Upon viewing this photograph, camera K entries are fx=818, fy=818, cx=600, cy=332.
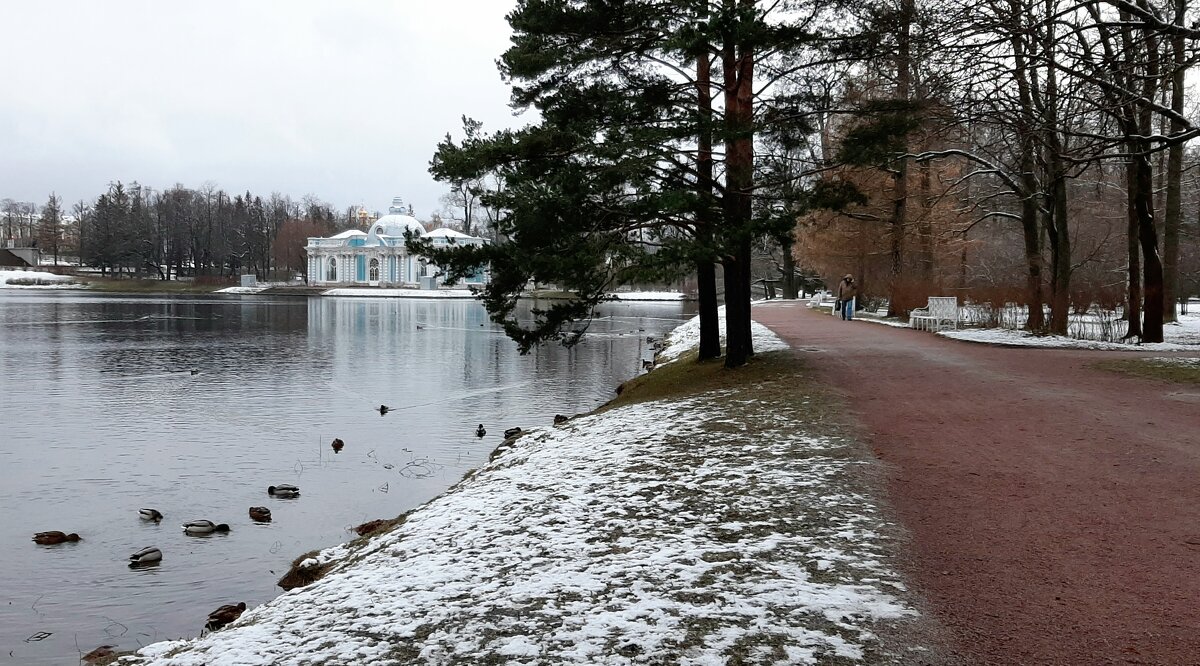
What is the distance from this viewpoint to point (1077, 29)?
402 inches

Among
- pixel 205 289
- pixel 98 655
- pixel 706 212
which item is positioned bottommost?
pixel 98 655

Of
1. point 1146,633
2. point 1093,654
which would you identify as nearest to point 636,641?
point 1093,654

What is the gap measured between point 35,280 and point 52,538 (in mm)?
102764

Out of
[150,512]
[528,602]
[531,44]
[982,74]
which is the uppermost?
[531,44]

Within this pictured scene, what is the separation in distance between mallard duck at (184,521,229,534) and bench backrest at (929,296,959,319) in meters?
17.3

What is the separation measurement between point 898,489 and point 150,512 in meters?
8.15

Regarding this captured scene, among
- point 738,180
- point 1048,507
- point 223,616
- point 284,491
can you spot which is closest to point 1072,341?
point 738,180

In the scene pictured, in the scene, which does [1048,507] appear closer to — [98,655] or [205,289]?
[98,655]

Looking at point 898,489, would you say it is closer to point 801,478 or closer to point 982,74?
point 801,478

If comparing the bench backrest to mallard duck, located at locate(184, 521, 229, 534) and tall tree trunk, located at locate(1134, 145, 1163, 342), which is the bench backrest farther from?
mallard duck, located at locate(184, 521, 229, 534)

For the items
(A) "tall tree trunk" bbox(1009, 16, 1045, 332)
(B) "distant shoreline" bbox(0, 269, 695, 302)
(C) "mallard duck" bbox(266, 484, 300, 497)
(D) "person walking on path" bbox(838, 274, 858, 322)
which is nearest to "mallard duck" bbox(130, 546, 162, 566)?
(C) "mallard duck" bbox(266, 484, 300, 497)

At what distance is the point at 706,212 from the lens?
40.1ft

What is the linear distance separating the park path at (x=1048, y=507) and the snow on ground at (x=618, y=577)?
0.41 meters

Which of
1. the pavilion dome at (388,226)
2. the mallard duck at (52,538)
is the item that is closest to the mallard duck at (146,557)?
Answer: the mallard duck at (52,538)
